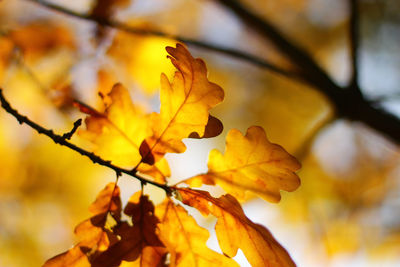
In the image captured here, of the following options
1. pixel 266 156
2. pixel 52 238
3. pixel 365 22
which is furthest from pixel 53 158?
pixel 365 22

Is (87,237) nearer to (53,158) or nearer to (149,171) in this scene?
(149,171)

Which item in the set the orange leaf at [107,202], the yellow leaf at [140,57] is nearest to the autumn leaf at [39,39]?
the yellow leaf at [140,57]

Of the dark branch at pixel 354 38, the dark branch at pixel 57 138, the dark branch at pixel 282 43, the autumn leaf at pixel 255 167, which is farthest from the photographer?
the dark branch at pixel 282 43

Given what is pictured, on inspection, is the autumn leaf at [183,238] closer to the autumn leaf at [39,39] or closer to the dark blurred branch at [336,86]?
the dark blurred branch at [336,86]

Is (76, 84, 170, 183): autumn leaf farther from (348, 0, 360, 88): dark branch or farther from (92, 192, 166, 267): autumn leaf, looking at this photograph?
(348, 0, 360, 88): dark branch

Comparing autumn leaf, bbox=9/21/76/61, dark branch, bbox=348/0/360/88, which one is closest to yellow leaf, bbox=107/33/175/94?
autumn leaf, bbox=9/21/76/61

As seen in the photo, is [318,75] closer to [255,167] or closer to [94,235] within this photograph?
[255,167]
